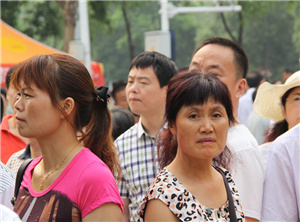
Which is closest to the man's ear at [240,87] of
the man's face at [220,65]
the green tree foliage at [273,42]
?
the man's face at [220,65]

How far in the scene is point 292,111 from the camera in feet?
14.4

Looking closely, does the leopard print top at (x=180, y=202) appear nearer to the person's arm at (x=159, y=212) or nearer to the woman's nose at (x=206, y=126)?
the person's arm at (x=159, y=212)

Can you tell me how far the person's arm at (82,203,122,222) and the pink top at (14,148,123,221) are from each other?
0.07ft

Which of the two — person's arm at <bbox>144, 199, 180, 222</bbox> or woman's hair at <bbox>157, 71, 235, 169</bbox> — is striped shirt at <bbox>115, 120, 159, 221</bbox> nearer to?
woman's hair at <bbox>157, 71, 235, 169</bbox>

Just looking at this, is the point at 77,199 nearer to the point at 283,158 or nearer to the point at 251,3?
the point at 283,158

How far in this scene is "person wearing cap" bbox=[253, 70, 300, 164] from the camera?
4.40 metres

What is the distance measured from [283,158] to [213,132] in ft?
2.93

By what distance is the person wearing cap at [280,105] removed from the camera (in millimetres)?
4398

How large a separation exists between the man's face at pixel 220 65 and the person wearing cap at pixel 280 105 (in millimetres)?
592

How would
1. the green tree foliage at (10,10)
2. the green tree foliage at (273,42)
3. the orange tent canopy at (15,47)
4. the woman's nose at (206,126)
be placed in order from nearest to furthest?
the woman's nose at (206,126) → the orange tent canopy at (15,47) → the green tree foliage at (10,10) → the green tree foliage at (273,42)

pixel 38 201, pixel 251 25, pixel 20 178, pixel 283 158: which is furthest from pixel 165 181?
pixel 251 25

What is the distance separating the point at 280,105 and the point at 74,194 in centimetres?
254

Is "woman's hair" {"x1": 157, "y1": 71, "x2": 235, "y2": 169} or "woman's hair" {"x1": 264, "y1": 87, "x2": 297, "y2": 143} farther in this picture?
"woman's hair" {"x1": 264, "y1": 87, "x2": 297, "y2": 143}

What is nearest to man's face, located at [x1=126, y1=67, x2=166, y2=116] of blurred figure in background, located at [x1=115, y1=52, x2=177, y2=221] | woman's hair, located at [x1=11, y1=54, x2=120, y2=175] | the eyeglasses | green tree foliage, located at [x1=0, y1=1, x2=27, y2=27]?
blurred figure in background, located at [x1=115, y1=52, x2=177, y2=221]
